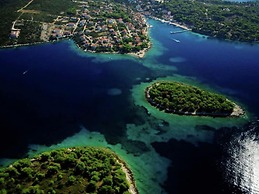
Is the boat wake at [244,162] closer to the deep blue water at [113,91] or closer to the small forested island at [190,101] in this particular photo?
the deep blue water at [113,91]

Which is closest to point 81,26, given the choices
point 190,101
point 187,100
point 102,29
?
point 102,29

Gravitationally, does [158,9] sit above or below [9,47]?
above

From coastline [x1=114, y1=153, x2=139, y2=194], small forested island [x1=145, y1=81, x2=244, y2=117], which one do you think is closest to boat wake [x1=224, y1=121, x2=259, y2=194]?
small forested island [x1=145, y1=81, x2=244, y2=117]

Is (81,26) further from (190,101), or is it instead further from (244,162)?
(244,162)

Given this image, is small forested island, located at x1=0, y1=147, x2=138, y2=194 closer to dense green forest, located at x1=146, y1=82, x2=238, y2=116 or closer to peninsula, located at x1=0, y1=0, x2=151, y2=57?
dense green forest, located at x1=146, y1=82, x2=238, y2=116

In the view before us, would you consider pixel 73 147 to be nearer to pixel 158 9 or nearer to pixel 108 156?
pixel 108 156

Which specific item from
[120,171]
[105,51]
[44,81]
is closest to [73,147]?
[120,171]

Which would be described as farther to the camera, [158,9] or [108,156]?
[158,9]

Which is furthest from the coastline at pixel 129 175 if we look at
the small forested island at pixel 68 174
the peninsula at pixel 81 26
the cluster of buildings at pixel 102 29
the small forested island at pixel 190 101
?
the cluster of buildings at pixel 102 29
